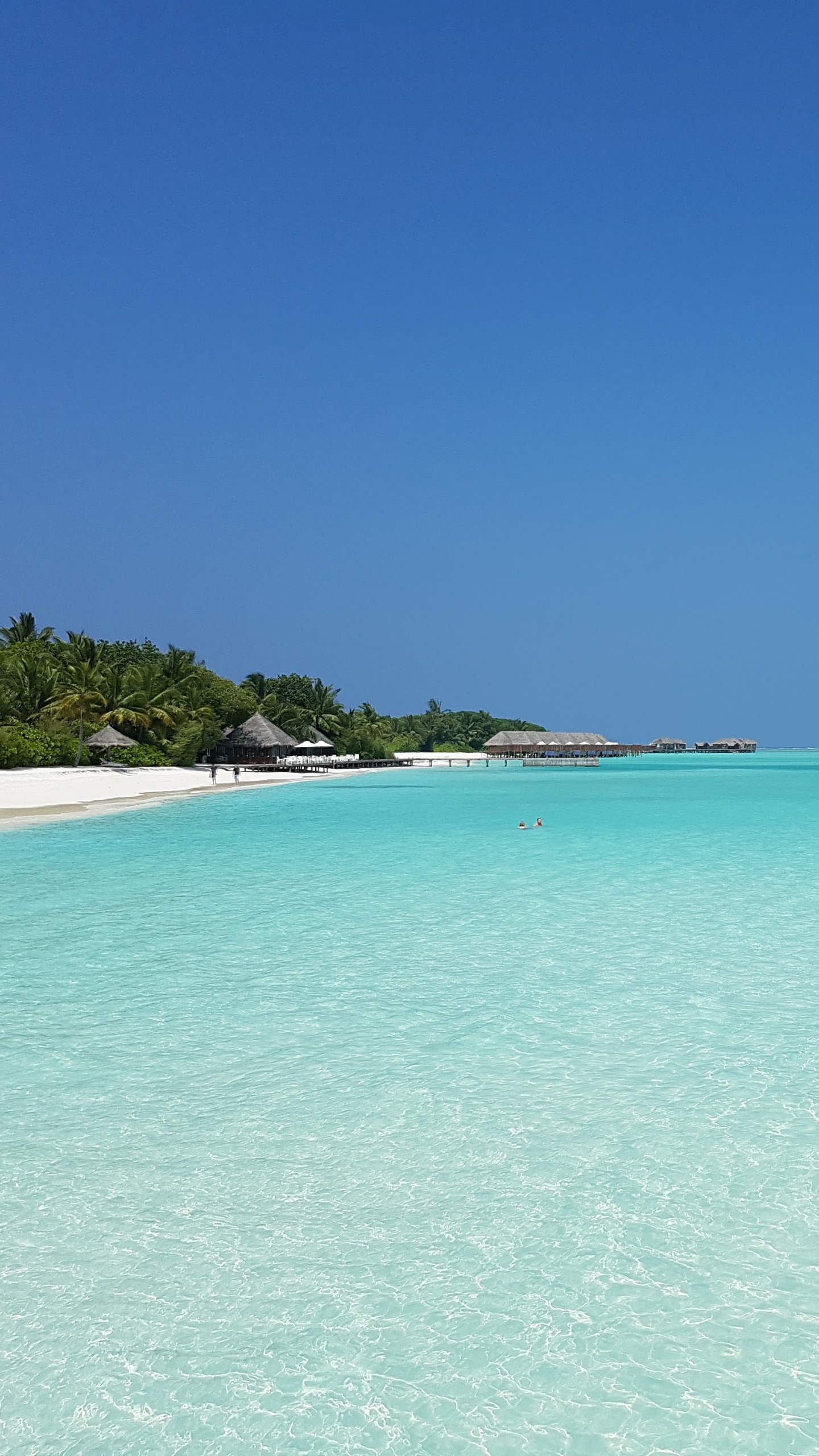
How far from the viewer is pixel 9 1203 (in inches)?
178

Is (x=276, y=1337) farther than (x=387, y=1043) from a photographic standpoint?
No

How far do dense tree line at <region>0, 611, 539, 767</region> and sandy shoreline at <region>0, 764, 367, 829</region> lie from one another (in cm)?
176

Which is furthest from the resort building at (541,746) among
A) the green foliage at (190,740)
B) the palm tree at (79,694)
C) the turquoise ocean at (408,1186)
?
the turquoise ocean at (408,1186)

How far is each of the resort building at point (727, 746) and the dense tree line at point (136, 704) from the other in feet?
280

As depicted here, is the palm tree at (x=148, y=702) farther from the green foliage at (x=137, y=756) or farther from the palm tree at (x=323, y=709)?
the palm tree at (x=323, y=709)

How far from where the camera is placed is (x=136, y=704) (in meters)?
49.1

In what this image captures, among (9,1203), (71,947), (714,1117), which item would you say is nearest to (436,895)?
(71,947)

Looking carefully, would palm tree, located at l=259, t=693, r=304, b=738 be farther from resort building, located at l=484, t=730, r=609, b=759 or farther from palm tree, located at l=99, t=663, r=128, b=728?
resort building, located at l=484, t=730, r=609, b=759

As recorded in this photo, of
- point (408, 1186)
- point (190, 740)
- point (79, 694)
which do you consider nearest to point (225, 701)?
point (190, 740)

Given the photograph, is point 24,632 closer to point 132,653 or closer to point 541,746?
point 132,653

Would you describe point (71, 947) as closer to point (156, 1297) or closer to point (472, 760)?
point (156, 1297)

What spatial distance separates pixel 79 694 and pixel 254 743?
57.5 feet

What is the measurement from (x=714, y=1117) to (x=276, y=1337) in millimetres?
3052

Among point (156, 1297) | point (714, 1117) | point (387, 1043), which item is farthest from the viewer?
point (387, 1043)
